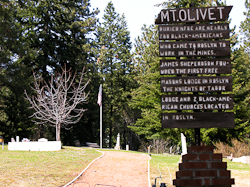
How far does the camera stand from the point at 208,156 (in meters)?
7.53

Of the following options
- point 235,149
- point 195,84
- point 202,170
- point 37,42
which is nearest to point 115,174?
point 202,170

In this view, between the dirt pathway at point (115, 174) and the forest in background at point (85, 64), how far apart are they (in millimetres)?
7258

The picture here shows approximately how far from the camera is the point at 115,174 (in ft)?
38.0

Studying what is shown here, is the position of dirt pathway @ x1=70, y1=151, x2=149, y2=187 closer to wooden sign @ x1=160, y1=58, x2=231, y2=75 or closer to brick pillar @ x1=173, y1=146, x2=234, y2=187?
brick pillar @ x1=173, y1=146, x2=234, y2=187

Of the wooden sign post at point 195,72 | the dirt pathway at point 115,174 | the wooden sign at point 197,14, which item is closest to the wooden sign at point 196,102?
the wooden sign post at point 195,72

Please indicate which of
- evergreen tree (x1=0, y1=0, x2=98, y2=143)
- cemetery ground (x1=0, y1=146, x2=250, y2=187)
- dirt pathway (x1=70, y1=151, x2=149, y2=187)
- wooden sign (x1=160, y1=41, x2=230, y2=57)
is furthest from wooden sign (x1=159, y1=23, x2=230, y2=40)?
evergreen tree (x1=0, y1=0, x2=98, y2=143)

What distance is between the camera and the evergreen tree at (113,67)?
4234 centimetres

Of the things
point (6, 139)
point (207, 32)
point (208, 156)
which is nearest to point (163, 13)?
point (207, 32)

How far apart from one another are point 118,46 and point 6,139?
75.3ft

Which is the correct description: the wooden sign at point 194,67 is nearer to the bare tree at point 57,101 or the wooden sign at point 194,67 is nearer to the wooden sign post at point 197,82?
the wooden sign post at point 197,82

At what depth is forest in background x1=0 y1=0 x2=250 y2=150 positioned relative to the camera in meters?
26.9

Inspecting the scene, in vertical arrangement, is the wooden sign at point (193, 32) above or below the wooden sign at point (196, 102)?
above

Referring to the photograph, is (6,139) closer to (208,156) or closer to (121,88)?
(121,88)

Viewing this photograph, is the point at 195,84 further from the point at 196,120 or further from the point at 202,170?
the point at 202,170
